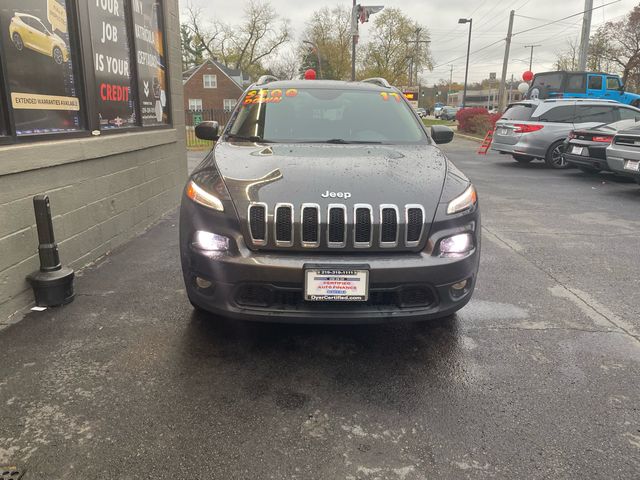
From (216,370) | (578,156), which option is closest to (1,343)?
(216,370)

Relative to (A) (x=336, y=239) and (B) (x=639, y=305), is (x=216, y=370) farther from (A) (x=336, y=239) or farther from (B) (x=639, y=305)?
(B) (x=639, y=305)

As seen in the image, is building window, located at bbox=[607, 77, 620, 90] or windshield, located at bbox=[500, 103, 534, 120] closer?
windshield, located at bbox=[500, 103, 534, 120]

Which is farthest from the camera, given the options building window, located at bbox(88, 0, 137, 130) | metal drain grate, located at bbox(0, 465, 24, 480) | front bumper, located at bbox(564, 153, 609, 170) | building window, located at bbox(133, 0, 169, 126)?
front bumper, located at bbox(564, 153, 609, 170)

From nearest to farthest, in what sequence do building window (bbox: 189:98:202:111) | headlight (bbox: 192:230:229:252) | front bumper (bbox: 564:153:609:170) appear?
headlight (bbox: 192:230:229:252)
front bumper (bbox: 564:153:609:170)
building window (bbox: 189:98:202:111)

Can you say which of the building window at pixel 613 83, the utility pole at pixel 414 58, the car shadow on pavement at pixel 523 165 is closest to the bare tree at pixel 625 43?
the utility pole at pixel 414 58

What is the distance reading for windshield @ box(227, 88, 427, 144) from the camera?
4.11 metres

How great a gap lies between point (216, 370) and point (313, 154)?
61.4 inches

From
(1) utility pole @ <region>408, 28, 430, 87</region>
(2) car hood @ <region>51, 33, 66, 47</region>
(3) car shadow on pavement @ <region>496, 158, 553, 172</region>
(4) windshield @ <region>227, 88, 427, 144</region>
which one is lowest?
(3) car shadow on pavement @ <region>496, 158, 553, 172</region>

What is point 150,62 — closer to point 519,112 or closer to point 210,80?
point 519,112

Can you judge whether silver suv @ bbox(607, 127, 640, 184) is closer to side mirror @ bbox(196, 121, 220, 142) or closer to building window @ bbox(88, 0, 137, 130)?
side mirror @ bbox(196, 121, 220, 142)

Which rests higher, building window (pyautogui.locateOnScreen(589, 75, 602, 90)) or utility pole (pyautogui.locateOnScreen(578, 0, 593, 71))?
utility pole (pyautogui.locateOnScreen(578, 0, 593, 71))

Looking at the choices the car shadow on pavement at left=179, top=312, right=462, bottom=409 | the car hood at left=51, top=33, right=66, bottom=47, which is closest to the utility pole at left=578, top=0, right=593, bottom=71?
the car shadow on pavement at left=179, top=312, right=462, bottom=409

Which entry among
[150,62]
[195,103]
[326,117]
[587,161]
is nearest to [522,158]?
[587,161]

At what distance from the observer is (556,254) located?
5.51 m
